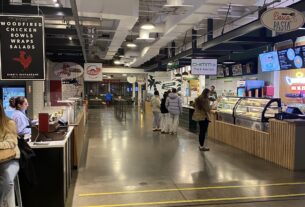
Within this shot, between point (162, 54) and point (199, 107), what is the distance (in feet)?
38.6

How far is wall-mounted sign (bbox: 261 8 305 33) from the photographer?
596 cm

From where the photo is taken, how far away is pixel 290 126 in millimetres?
6527

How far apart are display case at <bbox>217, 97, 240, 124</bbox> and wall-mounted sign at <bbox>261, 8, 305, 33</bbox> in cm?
354

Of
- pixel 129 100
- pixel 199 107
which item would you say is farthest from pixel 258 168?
pixel 129 100

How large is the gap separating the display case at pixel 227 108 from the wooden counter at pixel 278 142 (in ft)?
2.03

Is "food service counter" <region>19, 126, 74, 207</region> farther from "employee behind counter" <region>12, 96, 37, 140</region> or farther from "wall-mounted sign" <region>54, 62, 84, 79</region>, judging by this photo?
"wall-mounted sign" <region>54, 62, 84, 79</region>

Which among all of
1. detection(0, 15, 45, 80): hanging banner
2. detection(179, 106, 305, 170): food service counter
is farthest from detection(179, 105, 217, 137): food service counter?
detection(0, 15, 45, 80): hanging banner

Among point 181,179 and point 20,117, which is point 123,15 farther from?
point 181,179

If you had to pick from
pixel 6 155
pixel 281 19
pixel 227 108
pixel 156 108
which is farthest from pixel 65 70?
pixel 6 155

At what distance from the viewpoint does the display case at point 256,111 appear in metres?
7.80

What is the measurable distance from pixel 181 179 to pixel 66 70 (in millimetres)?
9439

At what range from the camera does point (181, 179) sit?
228 inches

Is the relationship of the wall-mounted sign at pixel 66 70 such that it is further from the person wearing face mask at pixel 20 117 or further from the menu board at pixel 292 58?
the menu board at pixel 292 58

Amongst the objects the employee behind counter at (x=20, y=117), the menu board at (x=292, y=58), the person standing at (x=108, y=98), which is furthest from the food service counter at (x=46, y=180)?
the person standing at (x=108, y=98)
